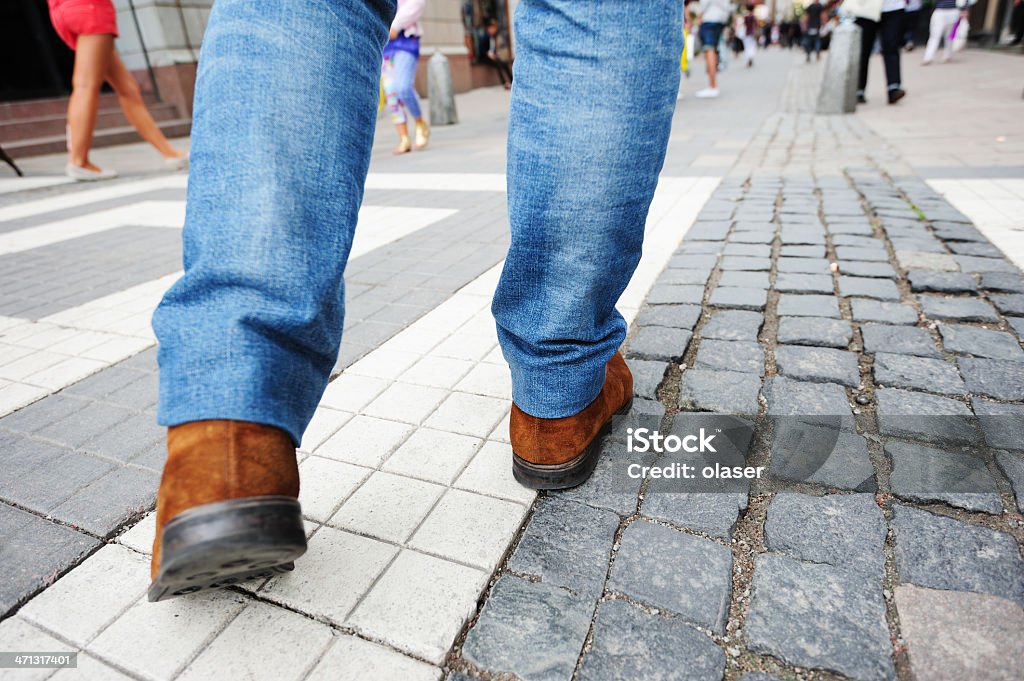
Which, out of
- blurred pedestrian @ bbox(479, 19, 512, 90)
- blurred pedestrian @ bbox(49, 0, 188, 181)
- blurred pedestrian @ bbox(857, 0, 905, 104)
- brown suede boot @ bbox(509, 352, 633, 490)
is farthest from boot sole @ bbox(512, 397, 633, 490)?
blurred pedestrian @ bbox(479, 19, 512, 90)

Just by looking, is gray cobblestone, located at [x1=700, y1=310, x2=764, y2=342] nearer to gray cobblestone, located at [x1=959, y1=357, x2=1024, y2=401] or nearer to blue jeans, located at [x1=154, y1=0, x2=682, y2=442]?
gray cobblestone, located at [x1=959, y1=357, x2=1024, y2=401]

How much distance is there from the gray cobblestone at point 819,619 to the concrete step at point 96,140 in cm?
1071

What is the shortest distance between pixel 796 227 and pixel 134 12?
1081cm

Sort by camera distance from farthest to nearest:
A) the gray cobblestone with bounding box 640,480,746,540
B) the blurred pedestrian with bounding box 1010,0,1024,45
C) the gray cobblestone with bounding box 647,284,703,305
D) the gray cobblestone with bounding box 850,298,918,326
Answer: the blurred pedestrian with bounding box 1010,0,1024,45
the gray cobblestone with bounding box 647,284,703,305
the gray cobblestone with bounding box 850,298,918,326
the gray cobblestone with bounding box 640,480,746,540

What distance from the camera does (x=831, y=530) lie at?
49.7 inches

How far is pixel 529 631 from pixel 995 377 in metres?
1.56

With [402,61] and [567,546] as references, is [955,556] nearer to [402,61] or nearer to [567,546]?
[567,546]

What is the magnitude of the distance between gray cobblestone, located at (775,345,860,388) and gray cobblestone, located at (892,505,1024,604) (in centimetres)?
59

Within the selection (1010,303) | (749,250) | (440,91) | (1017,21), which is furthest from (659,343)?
(1017,21)

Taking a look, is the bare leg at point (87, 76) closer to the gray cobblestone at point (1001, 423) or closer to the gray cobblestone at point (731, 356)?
the gray cobblestone at point (731, 356)

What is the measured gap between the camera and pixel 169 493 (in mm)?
874

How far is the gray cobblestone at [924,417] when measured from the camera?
1517mm

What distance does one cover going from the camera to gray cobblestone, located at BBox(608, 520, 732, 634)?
1109 mm

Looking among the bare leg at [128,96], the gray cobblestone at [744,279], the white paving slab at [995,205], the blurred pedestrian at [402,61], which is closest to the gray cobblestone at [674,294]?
the gray cobblestone at [744,279]
